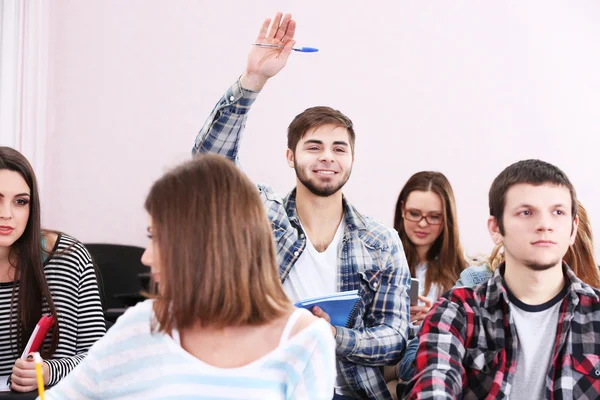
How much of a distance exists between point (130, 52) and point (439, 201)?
189cm

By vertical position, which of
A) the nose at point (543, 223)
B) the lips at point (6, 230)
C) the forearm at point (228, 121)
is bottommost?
the lips at point (6, 230)

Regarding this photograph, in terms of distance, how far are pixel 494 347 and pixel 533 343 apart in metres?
0.10

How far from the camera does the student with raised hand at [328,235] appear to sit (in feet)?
7.20

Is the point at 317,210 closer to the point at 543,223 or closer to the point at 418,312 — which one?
the point at 418,312

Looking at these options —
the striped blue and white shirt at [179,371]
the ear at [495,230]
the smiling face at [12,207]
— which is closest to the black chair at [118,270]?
the smiling face at [12,207]

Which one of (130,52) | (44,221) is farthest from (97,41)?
(44,221)

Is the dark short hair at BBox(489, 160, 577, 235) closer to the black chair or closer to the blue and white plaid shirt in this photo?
the blue and white plaid shirt

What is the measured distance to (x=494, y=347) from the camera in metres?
1.73

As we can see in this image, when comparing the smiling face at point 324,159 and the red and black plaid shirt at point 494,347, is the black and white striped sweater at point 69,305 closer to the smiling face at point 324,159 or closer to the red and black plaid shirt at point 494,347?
the smiling face at point 324,159

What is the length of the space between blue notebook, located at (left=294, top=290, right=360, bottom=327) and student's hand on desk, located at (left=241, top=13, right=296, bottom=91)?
762mm

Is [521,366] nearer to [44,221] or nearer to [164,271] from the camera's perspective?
[164,271]

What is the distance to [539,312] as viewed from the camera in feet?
5.76

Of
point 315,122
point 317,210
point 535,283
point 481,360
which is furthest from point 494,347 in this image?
point 315,122

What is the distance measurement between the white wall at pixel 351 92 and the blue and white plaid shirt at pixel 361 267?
Answer: 1.57 meters
